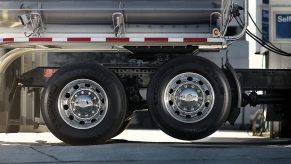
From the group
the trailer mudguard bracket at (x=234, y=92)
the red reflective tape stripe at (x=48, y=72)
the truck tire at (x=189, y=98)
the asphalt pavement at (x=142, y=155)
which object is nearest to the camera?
the asphalt pavement at (x=142, y=155)

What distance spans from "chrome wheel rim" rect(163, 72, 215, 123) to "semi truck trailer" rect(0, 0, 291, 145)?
0.01 m

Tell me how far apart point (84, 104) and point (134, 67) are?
104 centimetres

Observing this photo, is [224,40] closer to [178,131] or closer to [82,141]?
[178,131]

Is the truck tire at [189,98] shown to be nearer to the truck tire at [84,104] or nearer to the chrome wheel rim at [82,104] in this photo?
the truck tire at [84,104]

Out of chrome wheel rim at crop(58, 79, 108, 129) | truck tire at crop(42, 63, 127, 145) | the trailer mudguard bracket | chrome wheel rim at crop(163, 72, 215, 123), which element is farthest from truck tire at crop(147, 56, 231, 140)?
chrome wheel rim at crop(58, 79, 108, 129)

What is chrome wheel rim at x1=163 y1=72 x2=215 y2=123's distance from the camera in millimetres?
8531

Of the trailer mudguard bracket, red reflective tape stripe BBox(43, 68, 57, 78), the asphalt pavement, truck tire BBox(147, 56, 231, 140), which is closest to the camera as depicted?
the asphalt pavement

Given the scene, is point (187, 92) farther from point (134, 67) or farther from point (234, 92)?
point (134, 67)

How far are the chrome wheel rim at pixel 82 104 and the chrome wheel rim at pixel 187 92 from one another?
0.94m

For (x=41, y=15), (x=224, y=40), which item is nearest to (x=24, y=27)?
(x=41, y=15)

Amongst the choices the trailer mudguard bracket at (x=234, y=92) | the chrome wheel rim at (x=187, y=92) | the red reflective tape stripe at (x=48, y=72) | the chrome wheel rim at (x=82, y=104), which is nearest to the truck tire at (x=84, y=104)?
the chrome wheel rim at (x=82, y=104)

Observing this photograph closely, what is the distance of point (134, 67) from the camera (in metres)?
9.09

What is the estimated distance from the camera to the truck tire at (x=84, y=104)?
8.50 m

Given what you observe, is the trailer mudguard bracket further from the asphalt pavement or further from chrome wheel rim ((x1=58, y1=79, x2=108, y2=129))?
chrome wheel rim ((x1=58, y1=79, x2=108, y2=129))
